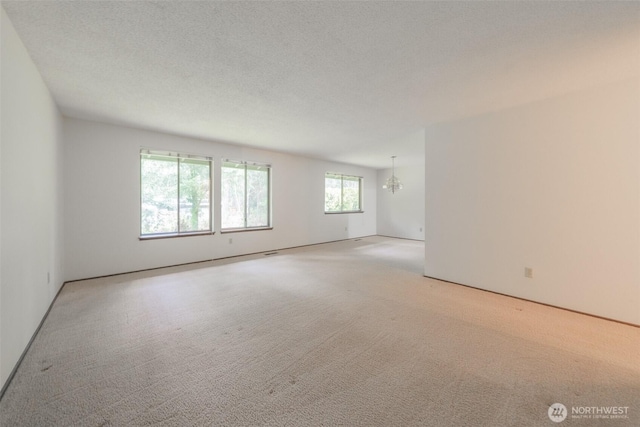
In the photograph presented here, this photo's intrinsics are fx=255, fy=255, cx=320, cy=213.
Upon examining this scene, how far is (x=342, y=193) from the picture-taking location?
336 inches

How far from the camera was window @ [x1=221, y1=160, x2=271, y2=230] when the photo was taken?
573 centimetres

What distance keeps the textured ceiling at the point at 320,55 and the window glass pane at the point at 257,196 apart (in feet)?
8.46

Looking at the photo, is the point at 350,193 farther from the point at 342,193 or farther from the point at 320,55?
the point at 320,55

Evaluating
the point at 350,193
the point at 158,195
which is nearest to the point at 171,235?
the point at 158,195

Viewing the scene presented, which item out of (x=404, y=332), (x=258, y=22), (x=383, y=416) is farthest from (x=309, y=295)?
(x=258, y=22)

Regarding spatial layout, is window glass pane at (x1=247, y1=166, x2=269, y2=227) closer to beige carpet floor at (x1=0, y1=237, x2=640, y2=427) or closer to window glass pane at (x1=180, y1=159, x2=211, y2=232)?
window glass pane at (x1=180, y1=159, x2=211, y2=232)

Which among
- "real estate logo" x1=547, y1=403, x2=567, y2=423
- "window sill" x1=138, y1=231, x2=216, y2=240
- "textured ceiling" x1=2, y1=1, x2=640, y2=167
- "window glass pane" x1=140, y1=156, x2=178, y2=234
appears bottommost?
"real estate logo" x1=547, y1=403, x2=567, y2=423

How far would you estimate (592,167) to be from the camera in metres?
2.81

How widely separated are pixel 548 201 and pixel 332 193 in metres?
5.66

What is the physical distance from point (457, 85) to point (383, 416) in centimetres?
307

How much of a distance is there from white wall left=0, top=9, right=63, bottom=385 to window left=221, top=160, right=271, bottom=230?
9.54 feet

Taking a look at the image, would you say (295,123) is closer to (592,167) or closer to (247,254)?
(247,254)

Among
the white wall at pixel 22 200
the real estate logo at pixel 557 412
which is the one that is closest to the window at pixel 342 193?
the white wall at pixel 22 200

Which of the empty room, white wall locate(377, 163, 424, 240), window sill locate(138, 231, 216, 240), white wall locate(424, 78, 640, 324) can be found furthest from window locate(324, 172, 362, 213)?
white wall locate(424, 78, 640, 324)
